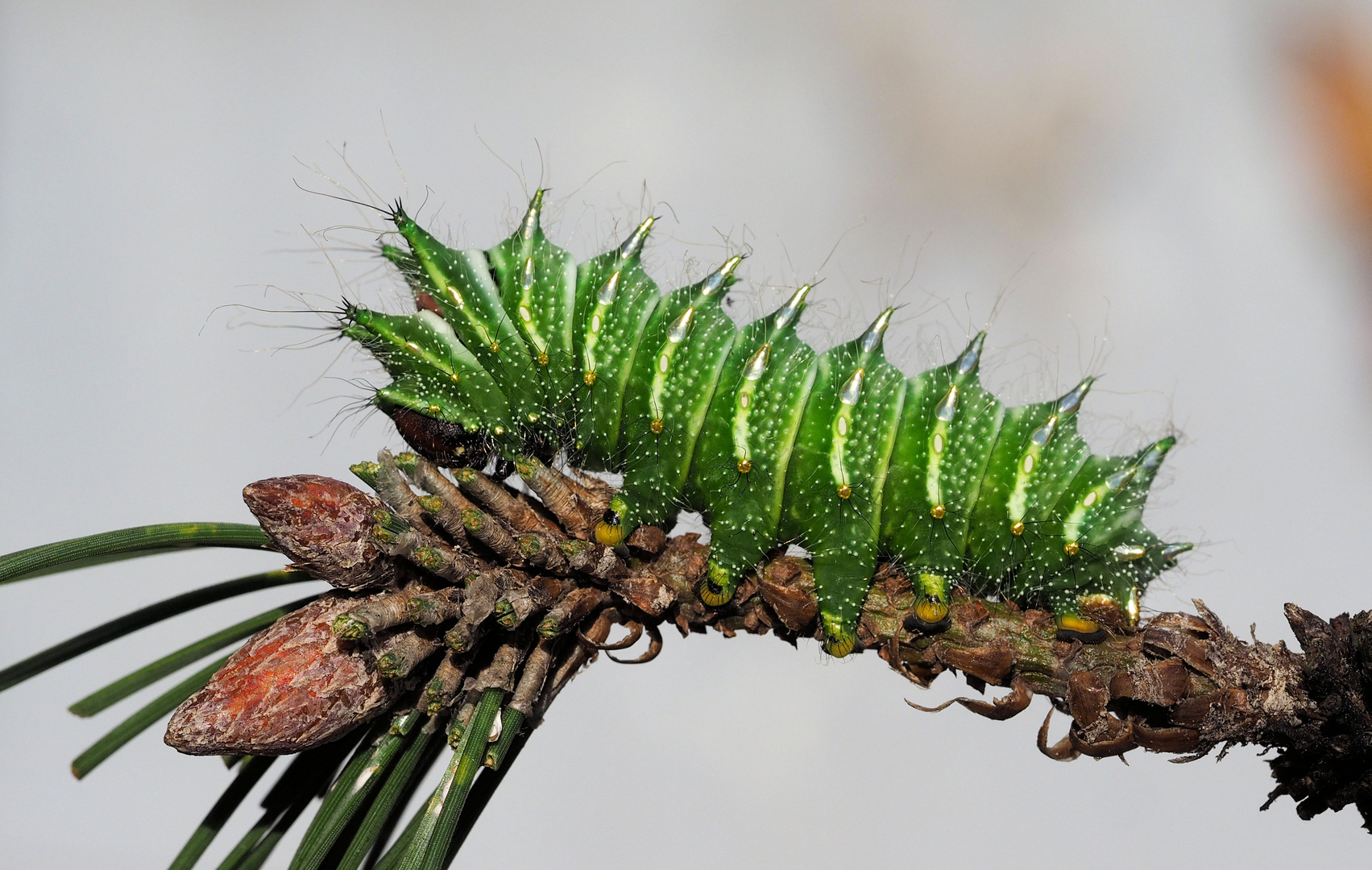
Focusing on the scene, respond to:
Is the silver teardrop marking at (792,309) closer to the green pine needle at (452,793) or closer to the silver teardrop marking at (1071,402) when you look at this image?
the silver teardrop marking at (1071,402)

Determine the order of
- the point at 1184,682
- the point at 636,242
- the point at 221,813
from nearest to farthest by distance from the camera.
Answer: the point at 1184,682 → the point at 221,813 → the point at 636,242

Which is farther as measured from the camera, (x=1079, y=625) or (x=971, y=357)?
(x=971, y=357)

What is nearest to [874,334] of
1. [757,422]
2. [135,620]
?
[757,422]

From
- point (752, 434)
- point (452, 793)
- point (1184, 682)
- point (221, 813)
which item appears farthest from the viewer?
point (752, 434)

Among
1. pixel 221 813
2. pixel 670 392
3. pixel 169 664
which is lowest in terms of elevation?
pixel 221 813

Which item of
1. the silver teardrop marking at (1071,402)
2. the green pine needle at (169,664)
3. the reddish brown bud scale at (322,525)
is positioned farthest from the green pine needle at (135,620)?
the silver teardrop marking at (1071,402)

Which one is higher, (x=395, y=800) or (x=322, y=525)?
(x=322, y=525)

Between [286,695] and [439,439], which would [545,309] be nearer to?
[439,439]
